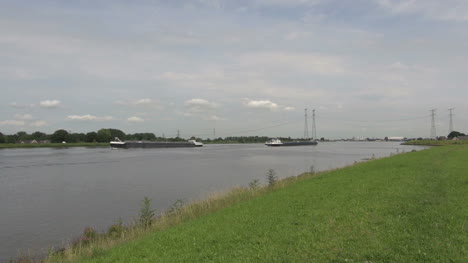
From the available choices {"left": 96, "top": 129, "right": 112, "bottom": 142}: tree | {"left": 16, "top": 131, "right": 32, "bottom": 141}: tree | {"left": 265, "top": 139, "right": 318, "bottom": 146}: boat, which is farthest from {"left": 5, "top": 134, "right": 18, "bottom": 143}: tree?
{"left": 265, "top": 139, "right": 318, "bottom": 146}: boat

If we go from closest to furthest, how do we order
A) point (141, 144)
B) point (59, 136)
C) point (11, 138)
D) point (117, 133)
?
point (141, 144), point (11, 138), point (59, 136), point (117, 133)

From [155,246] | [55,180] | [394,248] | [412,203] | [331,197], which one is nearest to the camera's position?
[394,248]

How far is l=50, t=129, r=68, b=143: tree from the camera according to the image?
17562cm

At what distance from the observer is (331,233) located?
8398 millimetres

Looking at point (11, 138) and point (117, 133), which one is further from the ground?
point (117, 133)

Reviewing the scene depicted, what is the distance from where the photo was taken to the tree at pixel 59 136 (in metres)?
176

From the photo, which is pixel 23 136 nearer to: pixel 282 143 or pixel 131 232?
pixel 282 143

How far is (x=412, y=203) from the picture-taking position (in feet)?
36.3

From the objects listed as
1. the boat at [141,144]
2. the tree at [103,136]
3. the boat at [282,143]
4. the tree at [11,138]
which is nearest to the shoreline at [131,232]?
the boat at [141,144]

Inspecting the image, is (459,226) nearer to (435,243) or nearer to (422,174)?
(435,243)

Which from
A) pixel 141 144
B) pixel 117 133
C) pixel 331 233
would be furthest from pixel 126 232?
pixel 117 133

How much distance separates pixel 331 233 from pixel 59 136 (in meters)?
192

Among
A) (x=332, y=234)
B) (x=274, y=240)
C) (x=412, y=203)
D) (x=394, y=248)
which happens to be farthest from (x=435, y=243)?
(x=412, y=203)

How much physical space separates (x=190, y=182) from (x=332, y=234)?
24988 mm
